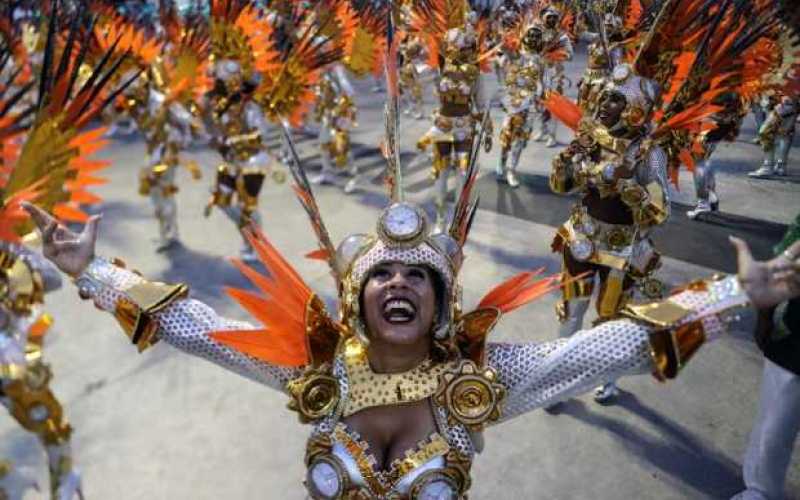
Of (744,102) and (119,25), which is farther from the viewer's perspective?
(744,102)

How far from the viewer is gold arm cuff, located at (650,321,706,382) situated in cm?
166

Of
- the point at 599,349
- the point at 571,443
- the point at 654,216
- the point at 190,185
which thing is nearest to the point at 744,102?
the point at 654,216

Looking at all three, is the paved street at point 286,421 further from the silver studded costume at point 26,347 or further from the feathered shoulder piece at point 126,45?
the feathered shoulder piece at point 126,45

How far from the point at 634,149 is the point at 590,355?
1.69 metres

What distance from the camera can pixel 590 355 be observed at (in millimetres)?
1849

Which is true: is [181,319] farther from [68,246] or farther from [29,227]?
[29,227]

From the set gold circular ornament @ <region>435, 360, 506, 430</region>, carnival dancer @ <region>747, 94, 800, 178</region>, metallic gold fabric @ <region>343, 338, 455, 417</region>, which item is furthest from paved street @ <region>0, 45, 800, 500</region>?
carnival dancer @ <region>747, 94, 800, 178</region>

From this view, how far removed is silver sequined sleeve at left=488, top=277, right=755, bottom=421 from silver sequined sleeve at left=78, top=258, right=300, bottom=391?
71 cm

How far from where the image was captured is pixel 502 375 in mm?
2002

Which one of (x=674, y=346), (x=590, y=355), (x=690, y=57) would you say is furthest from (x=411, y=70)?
(x=674, y=346)

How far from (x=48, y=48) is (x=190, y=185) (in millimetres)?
6164

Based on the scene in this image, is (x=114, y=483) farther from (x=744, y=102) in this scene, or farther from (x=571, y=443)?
(x=744, y=102)

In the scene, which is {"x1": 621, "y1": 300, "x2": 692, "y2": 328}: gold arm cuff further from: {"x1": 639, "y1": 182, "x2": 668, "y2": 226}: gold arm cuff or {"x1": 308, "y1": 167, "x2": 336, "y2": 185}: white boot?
{"x1": 308, "y1": 167, "x2": 336, "y2": 185}: white boot

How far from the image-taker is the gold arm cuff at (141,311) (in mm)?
1980
